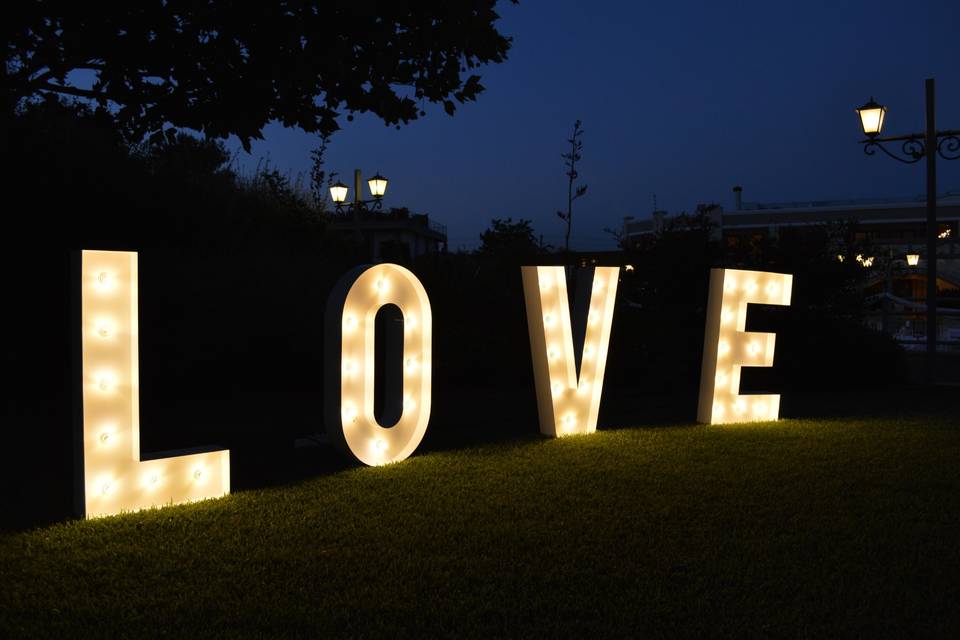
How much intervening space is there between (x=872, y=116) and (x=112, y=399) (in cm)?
1199

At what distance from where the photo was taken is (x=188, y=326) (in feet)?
33.4

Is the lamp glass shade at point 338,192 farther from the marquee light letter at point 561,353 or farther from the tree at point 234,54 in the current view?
the marquee light letter at point 561,353

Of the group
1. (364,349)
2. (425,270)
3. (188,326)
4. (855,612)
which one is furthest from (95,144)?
(855,612)

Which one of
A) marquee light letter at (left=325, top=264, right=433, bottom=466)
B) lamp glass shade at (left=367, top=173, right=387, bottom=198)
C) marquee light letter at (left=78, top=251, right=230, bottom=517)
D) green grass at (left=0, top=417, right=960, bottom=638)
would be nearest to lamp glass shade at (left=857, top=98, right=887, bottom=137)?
green grass at (left=0, top=417, right=960, bottom=638)

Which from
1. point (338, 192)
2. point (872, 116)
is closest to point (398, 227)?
point (338, 192)

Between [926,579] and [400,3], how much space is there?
665 centimetres

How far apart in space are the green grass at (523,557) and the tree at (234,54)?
→ 386cm

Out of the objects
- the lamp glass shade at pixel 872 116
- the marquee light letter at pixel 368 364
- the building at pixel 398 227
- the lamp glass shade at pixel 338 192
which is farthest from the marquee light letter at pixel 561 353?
the building at pixel 398 227

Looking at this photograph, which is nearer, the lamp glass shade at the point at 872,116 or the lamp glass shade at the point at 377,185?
the lamp glass shade at the point at 872,116

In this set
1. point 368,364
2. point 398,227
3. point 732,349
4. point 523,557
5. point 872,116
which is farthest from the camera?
point 398,227

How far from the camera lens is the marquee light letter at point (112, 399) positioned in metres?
4.64

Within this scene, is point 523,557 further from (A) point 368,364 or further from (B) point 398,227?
(B) point 398,227

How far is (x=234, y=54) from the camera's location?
7465 millimetres

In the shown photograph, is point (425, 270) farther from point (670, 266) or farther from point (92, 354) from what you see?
point (92, 354)
